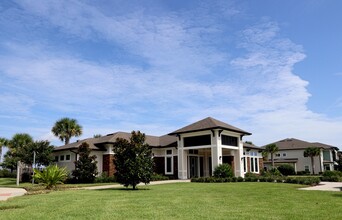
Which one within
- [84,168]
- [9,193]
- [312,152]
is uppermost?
[312,152]

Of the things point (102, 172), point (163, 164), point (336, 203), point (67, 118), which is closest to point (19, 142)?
point (67, 118)

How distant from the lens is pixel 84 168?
1133 inches

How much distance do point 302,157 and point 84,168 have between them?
45431 mm

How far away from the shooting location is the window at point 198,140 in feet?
106

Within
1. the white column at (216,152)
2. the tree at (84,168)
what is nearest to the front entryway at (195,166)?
the white column at (216,152)

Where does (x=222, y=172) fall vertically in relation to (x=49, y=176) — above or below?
below

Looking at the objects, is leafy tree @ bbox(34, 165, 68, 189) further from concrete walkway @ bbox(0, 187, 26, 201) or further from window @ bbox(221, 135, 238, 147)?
window @ bbox(221, 135, 238, 147)

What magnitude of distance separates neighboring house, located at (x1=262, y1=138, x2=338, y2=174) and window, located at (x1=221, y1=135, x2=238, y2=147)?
2757 centimetres

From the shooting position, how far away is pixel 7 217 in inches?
369

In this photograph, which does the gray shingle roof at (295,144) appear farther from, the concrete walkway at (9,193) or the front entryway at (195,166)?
the concrete walkway at (9,193)

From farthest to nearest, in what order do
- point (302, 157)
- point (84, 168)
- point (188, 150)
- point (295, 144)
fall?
point (295, 144) < point (302, 157) < point (188, 150) < point (84, 168)

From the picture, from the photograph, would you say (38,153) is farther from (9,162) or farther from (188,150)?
(9,162)

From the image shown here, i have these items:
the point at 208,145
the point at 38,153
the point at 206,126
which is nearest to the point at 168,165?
the point at 208,145

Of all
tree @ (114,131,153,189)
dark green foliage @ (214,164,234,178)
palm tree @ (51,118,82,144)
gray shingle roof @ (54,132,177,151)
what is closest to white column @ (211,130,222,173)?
dark green foliage @ (214,164,234,178)
